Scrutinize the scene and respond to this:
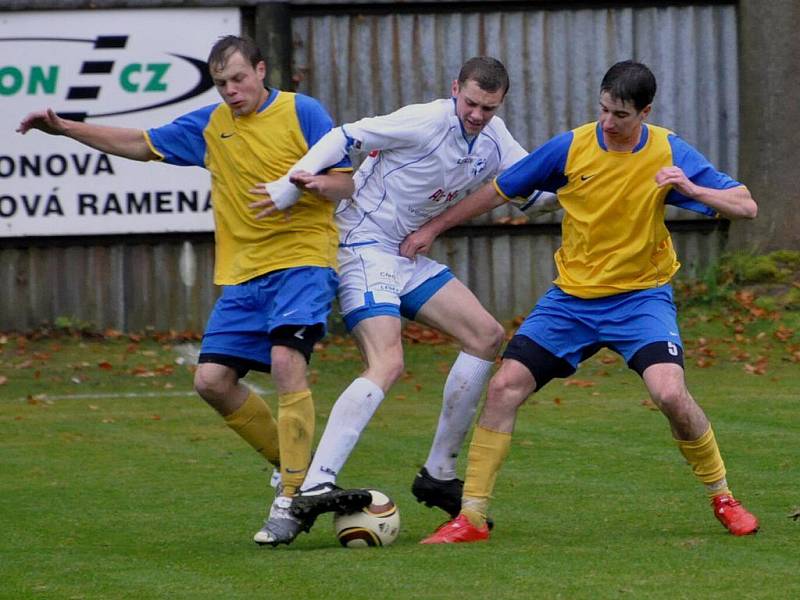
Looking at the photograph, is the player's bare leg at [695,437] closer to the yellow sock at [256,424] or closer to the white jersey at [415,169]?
the white jersey at [415,169]

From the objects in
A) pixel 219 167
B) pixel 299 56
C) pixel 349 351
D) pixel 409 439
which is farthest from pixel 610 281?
pixel 299 56

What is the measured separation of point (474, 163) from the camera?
7656mm

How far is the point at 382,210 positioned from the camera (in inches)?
303

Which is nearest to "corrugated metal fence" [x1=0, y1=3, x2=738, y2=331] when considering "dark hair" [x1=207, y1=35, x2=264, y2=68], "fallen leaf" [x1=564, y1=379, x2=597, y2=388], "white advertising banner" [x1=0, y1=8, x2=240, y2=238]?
"white advertising banner" [x1=0, y1=8, x2=240, y2=238]

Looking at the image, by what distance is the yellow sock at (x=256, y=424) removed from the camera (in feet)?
24.6

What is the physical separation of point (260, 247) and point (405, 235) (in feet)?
2.80

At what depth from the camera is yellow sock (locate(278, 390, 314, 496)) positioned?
7004mm

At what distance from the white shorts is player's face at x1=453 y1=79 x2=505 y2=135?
72cm

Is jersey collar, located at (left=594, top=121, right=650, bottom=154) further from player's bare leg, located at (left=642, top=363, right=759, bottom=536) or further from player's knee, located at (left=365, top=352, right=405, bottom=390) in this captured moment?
player's knee, located at (left=365, top=352, right=405, bottom=390)


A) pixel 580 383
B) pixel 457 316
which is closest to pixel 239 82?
pixel 457 316

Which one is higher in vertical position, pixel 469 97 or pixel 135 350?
pixel 469 97

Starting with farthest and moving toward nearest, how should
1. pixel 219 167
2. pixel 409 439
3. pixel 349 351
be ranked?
pixel 349 351, pixel 409 439, pixel 219 167

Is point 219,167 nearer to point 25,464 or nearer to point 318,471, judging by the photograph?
point 318,471

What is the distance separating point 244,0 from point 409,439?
656 centimetres
